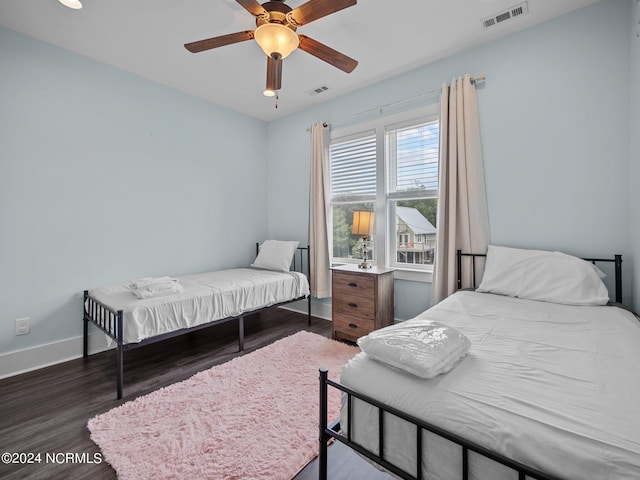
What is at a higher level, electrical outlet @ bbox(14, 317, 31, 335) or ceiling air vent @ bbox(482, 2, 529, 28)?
ceiling air vent @ bbox(482, 2, 529, 28)

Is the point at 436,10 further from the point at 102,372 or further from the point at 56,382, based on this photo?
the point at 56,382

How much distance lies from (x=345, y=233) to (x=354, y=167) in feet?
2.75

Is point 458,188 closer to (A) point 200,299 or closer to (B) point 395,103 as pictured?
(B) point 395,103

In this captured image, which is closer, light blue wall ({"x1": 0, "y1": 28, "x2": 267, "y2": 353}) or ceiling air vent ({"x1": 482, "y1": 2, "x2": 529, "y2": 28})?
ceiling air vent ({"x1": 482, "y1": 2, "x2": 529, "y2": 28})

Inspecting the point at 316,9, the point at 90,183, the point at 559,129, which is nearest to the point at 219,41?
the point at 316,9

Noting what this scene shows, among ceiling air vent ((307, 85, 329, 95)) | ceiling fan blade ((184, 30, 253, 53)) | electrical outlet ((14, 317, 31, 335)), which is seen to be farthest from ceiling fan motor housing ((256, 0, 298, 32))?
electrical outlet ((14, 317, 31, 335))

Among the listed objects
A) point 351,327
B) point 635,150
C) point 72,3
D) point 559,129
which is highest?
point 72,3

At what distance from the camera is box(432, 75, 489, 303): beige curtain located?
264 cm

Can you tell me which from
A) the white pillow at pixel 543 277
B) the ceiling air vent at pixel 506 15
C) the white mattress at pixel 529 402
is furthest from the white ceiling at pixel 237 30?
the white mattress at pixel 529 402

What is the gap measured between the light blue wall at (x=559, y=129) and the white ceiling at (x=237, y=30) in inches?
6.9

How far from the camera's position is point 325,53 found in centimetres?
209

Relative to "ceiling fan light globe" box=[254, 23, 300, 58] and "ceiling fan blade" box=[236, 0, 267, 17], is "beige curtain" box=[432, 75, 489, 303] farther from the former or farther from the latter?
"ceiling fan blade" box=[236, 0, 267, 17]

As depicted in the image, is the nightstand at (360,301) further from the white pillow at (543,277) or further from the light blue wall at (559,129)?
the light blue wall at (559,129)

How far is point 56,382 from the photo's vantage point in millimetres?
2285
